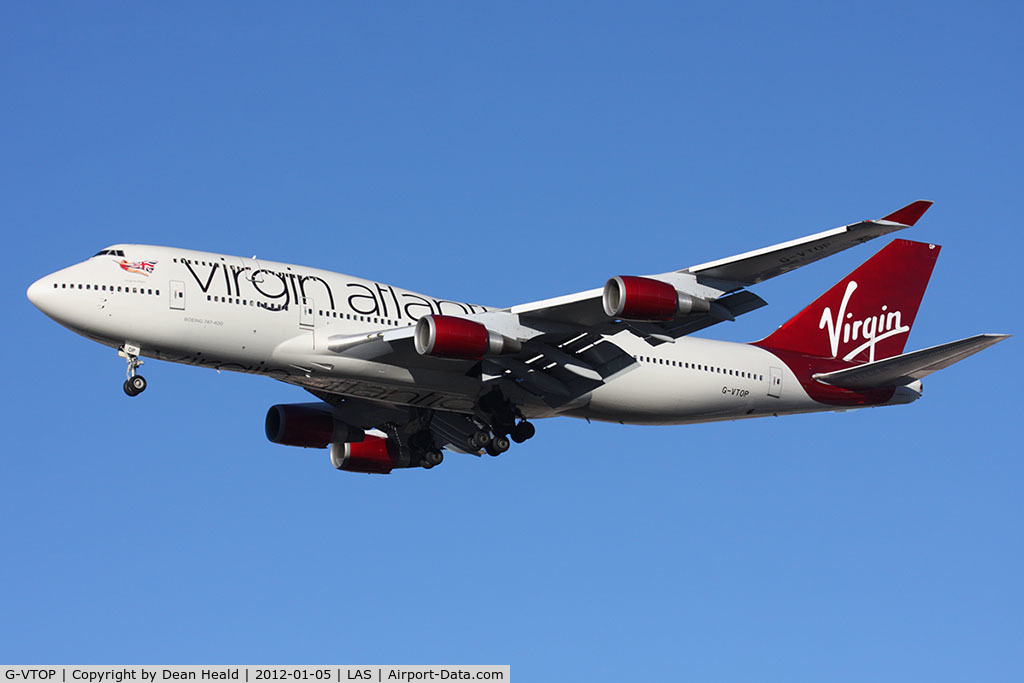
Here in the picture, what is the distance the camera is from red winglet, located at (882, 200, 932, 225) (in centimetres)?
3228

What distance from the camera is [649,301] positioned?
3422 cm

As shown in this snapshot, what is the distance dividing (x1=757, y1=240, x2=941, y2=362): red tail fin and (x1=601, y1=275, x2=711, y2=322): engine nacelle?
34.0 feet

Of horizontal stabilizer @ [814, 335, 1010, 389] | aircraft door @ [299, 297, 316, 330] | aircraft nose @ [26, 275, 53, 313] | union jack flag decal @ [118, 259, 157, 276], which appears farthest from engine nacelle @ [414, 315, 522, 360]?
horizontal stabilizer @ [814, 335, 1010, 389]

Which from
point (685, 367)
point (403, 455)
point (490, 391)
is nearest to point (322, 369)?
point (490, 391)

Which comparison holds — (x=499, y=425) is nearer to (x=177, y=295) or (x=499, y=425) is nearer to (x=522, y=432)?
(x=522, y=432)

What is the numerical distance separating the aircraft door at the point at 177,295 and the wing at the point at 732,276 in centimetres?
889

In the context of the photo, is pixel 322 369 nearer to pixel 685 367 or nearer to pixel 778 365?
pixel 685 367

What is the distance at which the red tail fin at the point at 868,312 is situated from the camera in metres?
44.4

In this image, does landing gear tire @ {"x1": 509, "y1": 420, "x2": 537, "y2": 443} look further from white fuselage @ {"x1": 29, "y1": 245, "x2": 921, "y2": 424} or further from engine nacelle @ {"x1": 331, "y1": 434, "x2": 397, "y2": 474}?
engine nacelle @ {"x1": 331, "y1": 434, "x2": 397, "y2": 474}

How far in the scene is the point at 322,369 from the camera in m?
36.8

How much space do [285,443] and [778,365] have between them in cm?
1590

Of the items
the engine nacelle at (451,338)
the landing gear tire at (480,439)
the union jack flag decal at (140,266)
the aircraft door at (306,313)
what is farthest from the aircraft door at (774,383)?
the union jack flag decal at (140,266)

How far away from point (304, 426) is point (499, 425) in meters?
7.41

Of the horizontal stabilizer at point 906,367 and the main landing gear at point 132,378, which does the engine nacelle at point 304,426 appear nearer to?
the main landing gear at point 132,378
